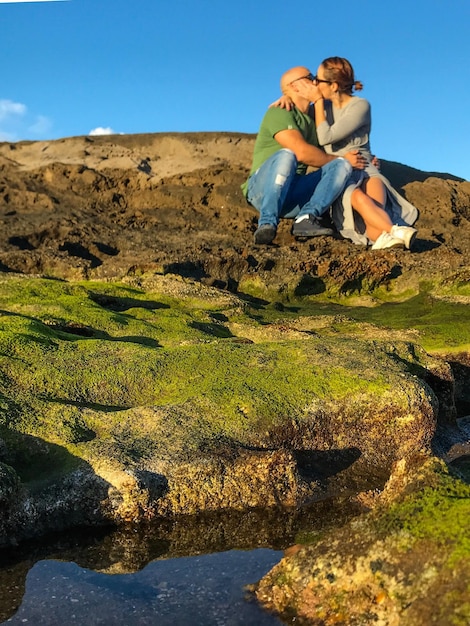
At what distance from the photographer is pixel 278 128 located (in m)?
14.1

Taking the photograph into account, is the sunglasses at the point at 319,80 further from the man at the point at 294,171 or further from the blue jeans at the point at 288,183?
the blue jeans at the point at 288,183

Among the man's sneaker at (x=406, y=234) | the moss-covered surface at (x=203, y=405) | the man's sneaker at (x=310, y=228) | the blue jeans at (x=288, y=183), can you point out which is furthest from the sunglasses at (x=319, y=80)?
the moss-covered surface at (x=203, y=405)

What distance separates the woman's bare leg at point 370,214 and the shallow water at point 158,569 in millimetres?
9702

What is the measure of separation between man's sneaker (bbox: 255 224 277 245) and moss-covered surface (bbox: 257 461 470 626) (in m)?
9.89

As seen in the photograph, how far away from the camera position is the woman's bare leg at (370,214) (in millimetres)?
13545

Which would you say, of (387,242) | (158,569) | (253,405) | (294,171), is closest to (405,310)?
(387,242)

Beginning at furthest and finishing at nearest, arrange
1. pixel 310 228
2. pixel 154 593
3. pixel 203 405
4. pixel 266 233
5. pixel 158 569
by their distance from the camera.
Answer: pixel 310 228 < pixel 266 233 < pixel 203 405 < pixel 158 569 < pixel 154 593

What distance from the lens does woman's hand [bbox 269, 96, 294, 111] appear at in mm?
14164

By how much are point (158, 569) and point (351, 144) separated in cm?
1231

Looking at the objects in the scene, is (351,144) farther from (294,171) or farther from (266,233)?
(266,233)

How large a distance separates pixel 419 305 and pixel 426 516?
8060 mm

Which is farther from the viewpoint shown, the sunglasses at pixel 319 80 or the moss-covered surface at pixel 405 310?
the sunglasses at pixel 319 80

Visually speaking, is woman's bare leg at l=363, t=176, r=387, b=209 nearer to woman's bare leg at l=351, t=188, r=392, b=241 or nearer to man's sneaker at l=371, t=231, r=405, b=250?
woman's bare leg at l=351, t=188, r=392, b=241

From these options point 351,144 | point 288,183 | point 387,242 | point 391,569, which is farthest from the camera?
point 351,144
